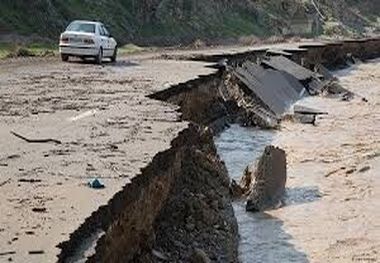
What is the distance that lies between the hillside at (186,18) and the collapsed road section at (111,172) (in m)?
18.7

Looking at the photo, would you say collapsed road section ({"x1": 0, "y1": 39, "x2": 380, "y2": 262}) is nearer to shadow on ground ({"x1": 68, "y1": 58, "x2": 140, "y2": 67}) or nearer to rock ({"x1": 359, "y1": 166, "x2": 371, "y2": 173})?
rock ({"x1": 359, "y1": 166, "x2": 371, "y2": 173})

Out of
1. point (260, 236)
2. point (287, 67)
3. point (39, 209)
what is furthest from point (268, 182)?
point (287, 67)

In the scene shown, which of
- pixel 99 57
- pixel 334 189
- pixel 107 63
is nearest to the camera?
pixel 334 189

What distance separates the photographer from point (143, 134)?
10961mm

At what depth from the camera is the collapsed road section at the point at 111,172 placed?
6.44 metres

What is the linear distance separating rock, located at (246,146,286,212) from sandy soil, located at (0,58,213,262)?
→ 192cm

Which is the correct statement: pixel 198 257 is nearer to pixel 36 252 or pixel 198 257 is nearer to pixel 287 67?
pixel 36 252

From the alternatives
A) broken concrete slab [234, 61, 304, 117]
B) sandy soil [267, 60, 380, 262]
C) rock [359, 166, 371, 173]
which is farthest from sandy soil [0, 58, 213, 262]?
broken concrete slab [234, 61, 304, 117]

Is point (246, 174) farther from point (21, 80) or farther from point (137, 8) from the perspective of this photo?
point (137, 8)

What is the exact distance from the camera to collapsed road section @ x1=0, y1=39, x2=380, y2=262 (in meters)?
6.44

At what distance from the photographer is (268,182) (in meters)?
13.5

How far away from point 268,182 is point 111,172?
18.6ft

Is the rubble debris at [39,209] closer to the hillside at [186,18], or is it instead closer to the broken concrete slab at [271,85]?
the broken concrete slab at [271,85]

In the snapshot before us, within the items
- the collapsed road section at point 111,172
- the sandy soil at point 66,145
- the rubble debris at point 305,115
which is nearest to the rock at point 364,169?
the collapsed road section at point 111,172
